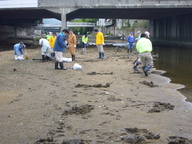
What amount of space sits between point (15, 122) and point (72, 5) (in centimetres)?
2867

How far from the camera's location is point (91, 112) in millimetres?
6680

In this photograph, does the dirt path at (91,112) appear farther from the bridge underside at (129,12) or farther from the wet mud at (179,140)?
the bridge underside at (129,12)

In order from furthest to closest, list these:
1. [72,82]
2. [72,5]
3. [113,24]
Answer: [113,24]
[72,5]
[72,82]

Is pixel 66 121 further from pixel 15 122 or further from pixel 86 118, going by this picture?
pixel 15 122

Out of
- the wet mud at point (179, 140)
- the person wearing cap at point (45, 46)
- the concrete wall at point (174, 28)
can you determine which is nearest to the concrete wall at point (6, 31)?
the concrete wall at point (174, 28)

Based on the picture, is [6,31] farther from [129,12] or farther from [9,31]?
[129,12]

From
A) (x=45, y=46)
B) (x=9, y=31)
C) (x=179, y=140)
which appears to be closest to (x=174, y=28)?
(x=45, y=46)

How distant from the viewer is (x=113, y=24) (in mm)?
100875

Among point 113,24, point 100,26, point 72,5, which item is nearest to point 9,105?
point 72,5

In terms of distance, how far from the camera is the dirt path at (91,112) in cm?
511

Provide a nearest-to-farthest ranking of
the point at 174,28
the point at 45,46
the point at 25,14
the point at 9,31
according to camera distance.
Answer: the point at 45,46
the point at 25,14
the point at 174,28
the point at 9,31

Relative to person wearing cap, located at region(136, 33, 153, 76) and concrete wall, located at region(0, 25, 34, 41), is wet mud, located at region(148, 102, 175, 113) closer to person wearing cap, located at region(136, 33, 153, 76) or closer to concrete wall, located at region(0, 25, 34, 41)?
person wearing cap, located at region(136, 33, 153, 76)

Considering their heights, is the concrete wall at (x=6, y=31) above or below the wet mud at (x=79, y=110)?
above

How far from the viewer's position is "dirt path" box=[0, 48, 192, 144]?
5109 millimetres
